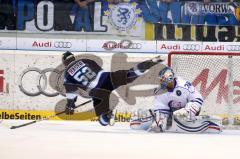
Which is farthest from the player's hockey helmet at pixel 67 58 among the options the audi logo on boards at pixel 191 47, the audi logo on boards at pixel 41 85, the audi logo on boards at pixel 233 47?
the audi logo on boards at pixel 233 47

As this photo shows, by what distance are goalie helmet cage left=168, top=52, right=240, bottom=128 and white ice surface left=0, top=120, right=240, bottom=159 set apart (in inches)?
31.8

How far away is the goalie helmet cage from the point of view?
818cm

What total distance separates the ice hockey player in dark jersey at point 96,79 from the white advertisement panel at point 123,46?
261 cm

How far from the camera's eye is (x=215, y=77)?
895 cm

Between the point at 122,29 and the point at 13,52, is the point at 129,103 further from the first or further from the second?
the point at 122,29

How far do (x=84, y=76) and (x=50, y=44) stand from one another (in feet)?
15.7

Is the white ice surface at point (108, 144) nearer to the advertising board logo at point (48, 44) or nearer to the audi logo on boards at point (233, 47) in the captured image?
the advertising board logo at point (48, 44)

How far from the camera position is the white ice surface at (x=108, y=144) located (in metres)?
4.75

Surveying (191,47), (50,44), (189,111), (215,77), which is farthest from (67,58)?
(191,47)

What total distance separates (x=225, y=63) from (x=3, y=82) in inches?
145

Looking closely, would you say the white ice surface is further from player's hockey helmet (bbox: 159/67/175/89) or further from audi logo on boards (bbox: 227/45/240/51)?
audi logo on boards (bbox: 227/45/240/51)

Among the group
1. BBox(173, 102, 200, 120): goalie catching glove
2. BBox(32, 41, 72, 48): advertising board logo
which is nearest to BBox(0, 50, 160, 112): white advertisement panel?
BBox(173, 102, 200, 120): goalie catching glove

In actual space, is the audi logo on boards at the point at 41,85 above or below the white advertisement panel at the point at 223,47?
below

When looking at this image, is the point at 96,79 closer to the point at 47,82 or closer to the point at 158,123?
the point at 47,82
